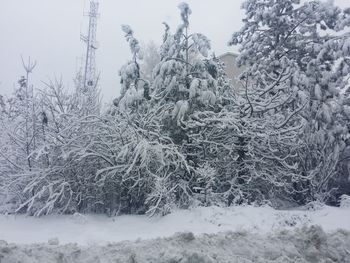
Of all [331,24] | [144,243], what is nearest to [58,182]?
[144,243]

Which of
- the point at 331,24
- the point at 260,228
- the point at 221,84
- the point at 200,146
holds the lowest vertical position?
the point at 260,228

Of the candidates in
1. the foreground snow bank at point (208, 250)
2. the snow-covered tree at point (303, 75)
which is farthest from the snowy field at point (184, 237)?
the snow-covered tree at point (303, 75)

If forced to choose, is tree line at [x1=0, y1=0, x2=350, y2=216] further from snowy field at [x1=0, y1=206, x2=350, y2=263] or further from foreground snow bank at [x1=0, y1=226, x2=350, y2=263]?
foreground snow bank at [x1=0, y1=226, x2=350, y2=263]

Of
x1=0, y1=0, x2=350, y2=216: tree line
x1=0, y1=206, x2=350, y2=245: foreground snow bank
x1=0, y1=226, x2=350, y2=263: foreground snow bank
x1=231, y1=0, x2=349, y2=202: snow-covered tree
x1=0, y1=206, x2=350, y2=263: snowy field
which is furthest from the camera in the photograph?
x1=231, y1=0, x2=349, y2=202: snow-covered tree

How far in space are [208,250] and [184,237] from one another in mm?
420

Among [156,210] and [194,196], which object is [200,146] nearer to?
[194,196]

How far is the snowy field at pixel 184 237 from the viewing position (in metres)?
5.69

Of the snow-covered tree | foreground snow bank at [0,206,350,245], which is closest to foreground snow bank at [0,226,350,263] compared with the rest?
foreground snow bank at [0,206,350,245]

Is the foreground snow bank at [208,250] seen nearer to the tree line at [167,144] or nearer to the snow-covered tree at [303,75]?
the tree line at [167,144]

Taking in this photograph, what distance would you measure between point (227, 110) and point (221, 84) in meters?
0.97

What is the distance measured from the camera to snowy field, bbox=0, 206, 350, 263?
569cm

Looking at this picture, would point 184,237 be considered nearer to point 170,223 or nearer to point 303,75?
point 170,223

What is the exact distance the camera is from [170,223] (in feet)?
29.2

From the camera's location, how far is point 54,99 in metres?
11.1
